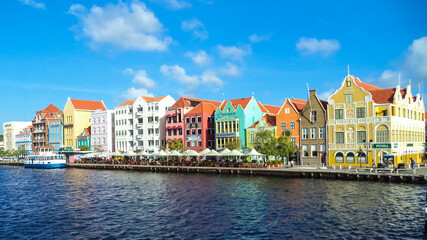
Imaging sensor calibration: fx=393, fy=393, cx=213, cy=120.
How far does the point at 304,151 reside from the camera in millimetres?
77938

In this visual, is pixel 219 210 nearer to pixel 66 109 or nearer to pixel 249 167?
pixel 249 167

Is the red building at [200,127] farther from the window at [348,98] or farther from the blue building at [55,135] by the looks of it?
the blue building at [55,135]

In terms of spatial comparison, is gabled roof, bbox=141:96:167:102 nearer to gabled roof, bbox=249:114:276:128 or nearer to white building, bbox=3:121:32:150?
gabled roof, bbox=249:114:276:128

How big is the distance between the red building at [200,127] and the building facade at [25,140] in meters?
88.2

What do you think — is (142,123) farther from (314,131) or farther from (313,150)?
(313,150)

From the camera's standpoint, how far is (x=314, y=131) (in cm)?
7675

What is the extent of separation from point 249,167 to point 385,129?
2439cm

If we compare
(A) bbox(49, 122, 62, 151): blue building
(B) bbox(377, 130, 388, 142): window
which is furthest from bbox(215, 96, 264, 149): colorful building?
(A) bbox(49, 122, 62, 151): blue building

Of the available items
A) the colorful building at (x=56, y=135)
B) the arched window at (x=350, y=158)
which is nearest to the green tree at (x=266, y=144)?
the arched window at (x=350, y=158)

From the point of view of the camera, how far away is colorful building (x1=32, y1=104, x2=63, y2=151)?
147 metres

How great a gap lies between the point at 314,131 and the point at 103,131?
238 feet

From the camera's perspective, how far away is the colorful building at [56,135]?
140 meters

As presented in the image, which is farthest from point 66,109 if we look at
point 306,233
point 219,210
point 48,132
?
point 306,233

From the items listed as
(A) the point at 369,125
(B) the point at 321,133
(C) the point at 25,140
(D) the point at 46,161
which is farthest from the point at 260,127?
(C) the point at 25,140
